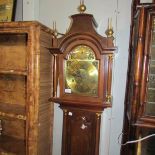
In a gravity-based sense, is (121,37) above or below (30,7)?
below

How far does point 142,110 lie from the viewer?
1320 mm

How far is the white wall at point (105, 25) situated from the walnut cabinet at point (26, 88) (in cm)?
23

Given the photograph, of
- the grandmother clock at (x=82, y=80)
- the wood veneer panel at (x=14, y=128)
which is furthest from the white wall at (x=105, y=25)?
the wood veneer panel at (x=14, y=128)

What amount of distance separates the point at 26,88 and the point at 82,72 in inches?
21.1

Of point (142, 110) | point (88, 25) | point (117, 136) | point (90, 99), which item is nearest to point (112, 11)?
point (88, 25)

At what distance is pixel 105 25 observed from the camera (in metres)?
1.77

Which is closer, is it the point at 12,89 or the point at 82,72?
the point at 82,72

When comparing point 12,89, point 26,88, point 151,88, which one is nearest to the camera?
point 151,88

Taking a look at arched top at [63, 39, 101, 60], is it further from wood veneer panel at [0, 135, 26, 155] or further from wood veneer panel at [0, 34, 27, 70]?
wood veneer panel at [0, 135, 26, 155]

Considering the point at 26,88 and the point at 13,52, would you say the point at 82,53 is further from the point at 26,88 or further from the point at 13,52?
the point at 13,52

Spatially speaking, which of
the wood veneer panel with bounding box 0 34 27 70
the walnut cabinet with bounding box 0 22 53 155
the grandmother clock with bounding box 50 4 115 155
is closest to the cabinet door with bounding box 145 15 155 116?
the grandmother clock with bounding box 50 4 115 155

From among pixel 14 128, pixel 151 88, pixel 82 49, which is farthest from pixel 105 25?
pixel 14 128

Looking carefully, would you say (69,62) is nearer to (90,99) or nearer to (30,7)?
(90,99)

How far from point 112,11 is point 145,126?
1.08 metres
